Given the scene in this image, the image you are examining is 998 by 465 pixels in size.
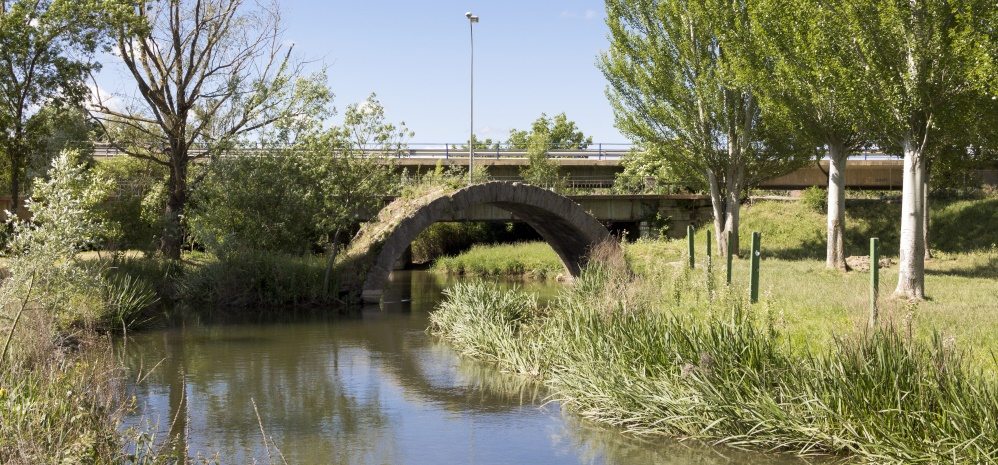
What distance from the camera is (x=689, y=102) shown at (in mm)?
29469

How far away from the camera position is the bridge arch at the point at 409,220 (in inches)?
1005

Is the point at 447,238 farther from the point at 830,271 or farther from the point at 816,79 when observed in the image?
the point at 816,79

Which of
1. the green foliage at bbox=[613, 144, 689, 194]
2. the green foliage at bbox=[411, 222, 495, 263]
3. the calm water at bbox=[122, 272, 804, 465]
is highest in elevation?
the green foliage at bbox=[613, 144, 689, 194]

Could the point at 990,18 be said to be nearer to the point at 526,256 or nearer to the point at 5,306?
the point at 5,306

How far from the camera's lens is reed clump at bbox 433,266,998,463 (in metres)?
9.37

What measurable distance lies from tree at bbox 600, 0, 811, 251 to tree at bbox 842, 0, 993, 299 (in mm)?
9306

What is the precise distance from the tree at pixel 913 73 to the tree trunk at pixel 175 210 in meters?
20.1

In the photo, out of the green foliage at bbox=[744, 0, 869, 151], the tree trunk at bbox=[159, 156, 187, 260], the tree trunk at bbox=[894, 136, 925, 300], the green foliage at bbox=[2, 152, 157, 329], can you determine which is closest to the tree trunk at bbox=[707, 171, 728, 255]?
the green foliage at bbox=[744, 0, 869, 151]

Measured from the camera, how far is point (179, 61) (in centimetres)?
3109

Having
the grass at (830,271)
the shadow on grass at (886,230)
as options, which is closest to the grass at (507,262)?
the grass at (830,271)

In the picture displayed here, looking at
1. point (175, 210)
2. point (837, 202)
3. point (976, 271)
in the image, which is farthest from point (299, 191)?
point (976, 271)

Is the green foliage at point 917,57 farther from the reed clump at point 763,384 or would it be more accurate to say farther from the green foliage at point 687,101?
the green foliage at point 687,101

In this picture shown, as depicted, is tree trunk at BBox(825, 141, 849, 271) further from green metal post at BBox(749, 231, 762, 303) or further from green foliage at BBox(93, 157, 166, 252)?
green foliage at BBox(93, 157, 166, 252)

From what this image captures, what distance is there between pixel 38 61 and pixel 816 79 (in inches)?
840
